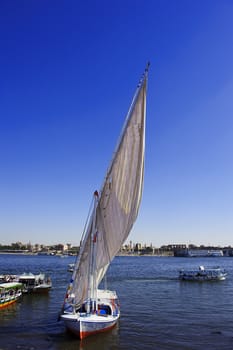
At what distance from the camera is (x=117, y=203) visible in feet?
75.0

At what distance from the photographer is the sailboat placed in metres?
21.5

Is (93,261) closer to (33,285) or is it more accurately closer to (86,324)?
(86,324)

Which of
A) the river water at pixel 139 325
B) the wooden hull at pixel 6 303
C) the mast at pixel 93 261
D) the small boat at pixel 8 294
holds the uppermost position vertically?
the mast at pixel 93 261

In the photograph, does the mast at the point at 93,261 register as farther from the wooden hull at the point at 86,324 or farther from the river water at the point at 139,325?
the river water at the point at 139,325

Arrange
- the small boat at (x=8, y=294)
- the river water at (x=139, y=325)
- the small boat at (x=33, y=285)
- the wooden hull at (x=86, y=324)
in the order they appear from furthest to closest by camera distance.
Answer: the small boat at (x=33, y=285) → the small boat at (x=8, y=294) → the river water at (x=139, y=325) → the wooden hull at (x=86, y=324)

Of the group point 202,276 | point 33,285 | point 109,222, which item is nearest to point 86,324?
point 109,222

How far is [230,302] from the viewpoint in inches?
1906

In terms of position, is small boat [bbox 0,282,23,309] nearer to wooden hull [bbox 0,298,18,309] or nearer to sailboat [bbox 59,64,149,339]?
wooden hull [bbox 0,298,18,309]

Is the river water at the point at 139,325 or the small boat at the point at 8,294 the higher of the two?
the small boat at the point at 8,294

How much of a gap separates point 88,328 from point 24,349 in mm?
4936

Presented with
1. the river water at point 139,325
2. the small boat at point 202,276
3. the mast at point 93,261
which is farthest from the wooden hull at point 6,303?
the small boat at point 202,276

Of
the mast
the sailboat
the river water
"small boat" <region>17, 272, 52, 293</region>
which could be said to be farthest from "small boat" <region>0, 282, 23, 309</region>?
the mast

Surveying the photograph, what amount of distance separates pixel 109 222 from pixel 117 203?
76.3 inches

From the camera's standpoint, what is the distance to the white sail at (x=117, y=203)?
21391mm
